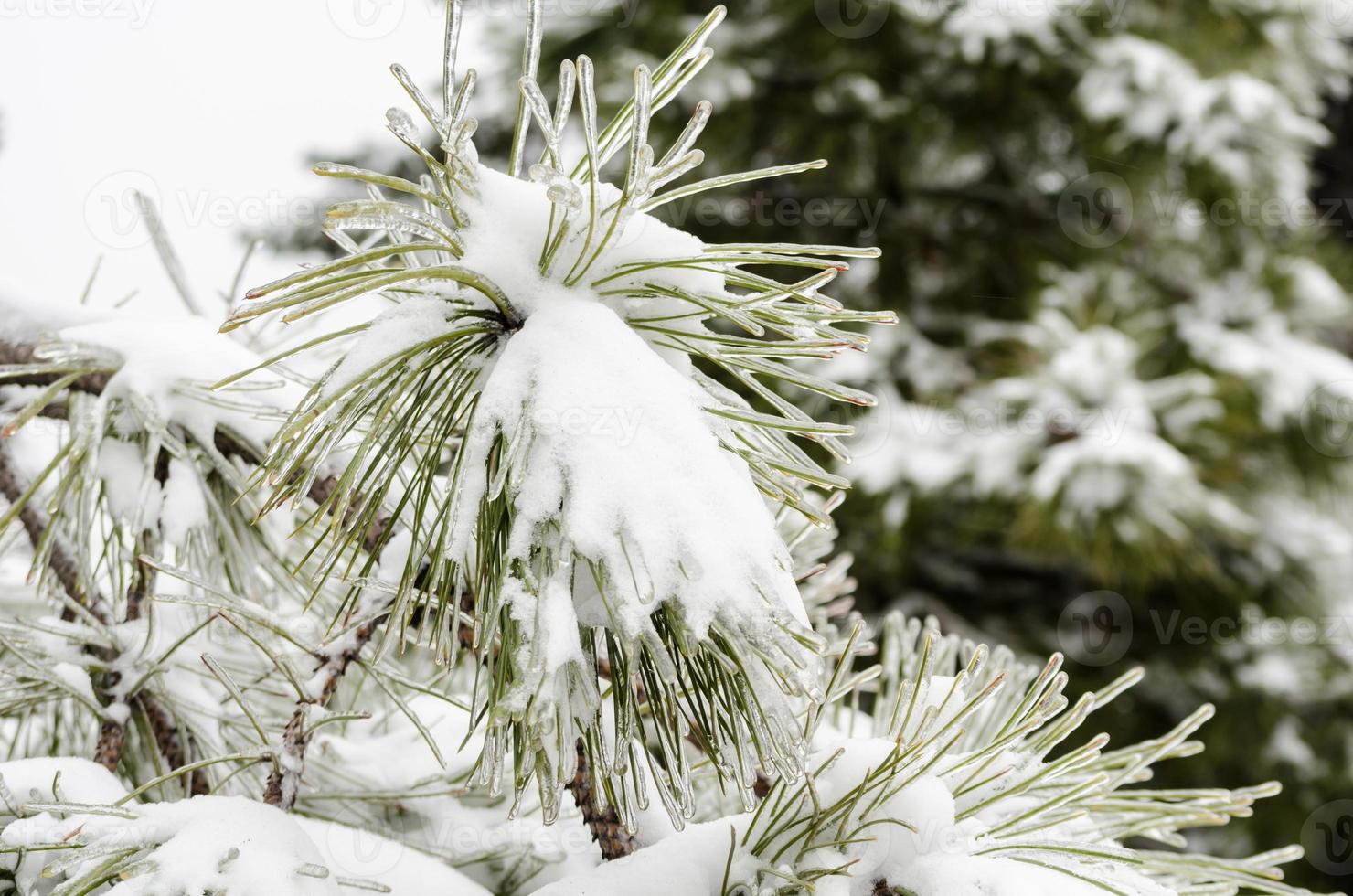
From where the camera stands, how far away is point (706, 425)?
1.15ft

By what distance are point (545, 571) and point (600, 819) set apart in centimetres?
15

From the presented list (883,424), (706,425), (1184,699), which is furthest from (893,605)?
(706,425)

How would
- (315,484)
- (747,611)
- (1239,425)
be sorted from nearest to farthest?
(747,611) < (315,484) < (1239,425)

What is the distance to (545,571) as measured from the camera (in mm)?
320

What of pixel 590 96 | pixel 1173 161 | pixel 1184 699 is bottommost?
pixel 1184 699

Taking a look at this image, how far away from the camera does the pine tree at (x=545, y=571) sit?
0.32 m

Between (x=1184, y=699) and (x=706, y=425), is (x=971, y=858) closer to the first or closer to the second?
(x=706, y=425)

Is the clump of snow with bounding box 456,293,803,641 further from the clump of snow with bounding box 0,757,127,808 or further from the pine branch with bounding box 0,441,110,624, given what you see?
the pine branch with bounding box 0,441,110,624

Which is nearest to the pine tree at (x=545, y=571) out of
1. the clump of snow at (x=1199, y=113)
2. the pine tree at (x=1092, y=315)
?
the pine tree at (x=1092, y=315)

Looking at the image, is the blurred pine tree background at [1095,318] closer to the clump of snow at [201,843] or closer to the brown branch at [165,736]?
the brown branch at [165,736]

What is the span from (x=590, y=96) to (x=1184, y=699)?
2.88m

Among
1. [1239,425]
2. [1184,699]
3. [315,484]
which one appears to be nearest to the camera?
[315,484]

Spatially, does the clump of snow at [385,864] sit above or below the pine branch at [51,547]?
below

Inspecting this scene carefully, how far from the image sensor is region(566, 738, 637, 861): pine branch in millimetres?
403
